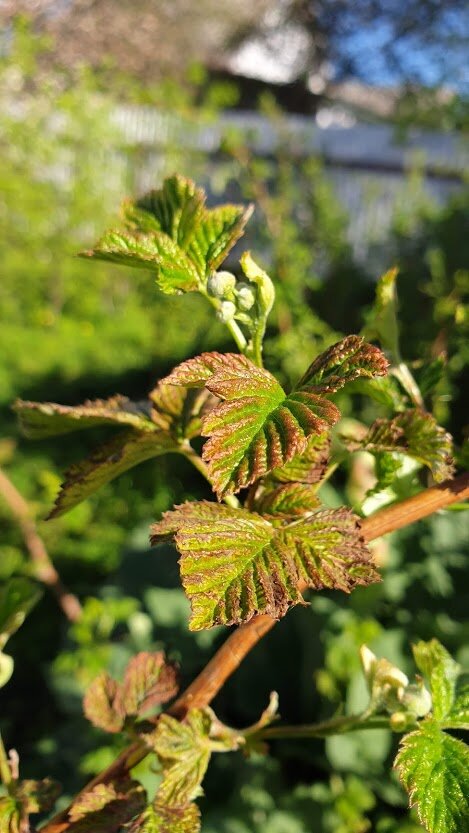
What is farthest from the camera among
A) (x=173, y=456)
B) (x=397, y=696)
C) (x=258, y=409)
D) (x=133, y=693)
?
(x=173, y=456)

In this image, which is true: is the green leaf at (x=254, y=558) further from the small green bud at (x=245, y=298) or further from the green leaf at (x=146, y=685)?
the green leaf at (x=146, y=685)

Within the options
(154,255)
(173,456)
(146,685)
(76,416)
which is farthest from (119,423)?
(173,456)

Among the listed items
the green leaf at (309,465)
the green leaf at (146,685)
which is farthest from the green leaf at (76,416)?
the green leaf at (146,685)

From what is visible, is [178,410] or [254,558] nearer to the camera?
[254,558]

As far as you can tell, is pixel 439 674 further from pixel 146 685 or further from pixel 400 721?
pixel 146 685

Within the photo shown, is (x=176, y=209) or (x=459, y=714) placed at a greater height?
(x=176, y=209)

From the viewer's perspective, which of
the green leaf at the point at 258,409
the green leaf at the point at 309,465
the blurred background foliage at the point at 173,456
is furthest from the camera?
the blurred background foliage at the point at 173,456

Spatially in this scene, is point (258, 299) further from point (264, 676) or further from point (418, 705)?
point (264, 676)

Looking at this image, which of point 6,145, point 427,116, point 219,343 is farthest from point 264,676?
point 6,145
